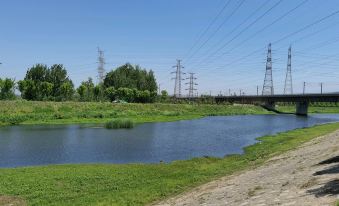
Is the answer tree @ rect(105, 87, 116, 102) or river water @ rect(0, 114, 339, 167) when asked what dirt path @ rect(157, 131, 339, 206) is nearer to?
river water @ rect(0, 114, 339, 167)

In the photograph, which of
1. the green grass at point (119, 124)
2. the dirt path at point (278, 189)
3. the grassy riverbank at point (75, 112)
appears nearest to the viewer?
the dirt path at point (278, 189)

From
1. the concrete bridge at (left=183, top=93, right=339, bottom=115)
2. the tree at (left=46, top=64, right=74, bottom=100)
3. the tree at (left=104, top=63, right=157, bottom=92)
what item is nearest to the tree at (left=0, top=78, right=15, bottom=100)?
the tree at (left=46, top=64, right=74, bottom=100)

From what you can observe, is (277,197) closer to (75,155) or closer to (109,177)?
(109,177)

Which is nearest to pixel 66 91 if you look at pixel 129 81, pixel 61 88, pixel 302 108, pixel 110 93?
pixel 61 88

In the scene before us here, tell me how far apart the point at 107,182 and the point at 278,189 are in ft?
43.1

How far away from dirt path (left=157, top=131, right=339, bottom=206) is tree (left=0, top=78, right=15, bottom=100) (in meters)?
124

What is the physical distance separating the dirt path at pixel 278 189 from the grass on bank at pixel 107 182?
2229 millimetres

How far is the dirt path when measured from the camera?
14617mm

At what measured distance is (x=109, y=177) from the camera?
2875 cm

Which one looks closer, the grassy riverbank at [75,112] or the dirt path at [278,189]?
the dirt path at [278,189]

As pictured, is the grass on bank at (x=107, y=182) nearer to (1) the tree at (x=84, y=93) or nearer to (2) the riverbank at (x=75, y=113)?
(2) the riverbank at (x=75, y=113)

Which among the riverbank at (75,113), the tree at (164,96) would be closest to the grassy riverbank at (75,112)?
the riverbank at (75,113)

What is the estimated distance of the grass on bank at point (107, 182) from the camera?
22.8 m

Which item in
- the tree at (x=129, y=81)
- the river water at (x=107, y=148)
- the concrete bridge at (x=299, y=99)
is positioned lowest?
the river water at (x=107, y=148)
